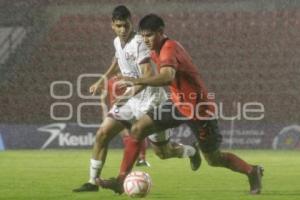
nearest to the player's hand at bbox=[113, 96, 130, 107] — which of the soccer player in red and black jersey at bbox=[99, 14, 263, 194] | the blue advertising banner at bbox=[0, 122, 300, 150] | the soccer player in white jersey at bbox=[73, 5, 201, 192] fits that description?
the soccer player in white jersey at bbox=[73, 5, 201, 192]

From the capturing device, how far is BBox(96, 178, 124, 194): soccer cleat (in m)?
7.20

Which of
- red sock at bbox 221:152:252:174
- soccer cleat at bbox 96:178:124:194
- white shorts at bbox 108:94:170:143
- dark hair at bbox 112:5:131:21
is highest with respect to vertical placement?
dark hair at bbox 112:5:131:21

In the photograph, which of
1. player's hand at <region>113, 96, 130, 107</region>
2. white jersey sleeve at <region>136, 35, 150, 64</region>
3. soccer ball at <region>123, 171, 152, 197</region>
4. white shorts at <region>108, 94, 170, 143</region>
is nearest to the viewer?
soccer ball at <region>123, 171, 152, 197</region>

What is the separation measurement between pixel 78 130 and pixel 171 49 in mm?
11168

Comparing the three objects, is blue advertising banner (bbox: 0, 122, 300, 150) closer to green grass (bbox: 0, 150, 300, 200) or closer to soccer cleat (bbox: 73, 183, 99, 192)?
green grass (bbox: 0, 150, 300, 200)

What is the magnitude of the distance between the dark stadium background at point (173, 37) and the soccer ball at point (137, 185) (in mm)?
12583

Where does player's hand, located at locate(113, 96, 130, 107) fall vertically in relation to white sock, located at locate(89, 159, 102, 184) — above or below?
above

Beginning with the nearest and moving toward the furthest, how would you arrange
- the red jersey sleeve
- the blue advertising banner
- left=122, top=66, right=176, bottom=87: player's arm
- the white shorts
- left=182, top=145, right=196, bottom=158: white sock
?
left=122, top=66, right=176, bottom=87: player's arm, the red jersey sleeve, the white shorts, left=182, top=145, right=196, bottom=158: white sock, the blue advertising banner

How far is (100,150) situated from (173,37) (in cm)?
1476

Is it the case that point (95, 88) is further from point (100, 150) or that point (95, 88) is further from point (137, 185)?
point (137, 185)

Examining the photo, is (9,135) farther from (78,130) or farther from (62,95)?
(62,95)

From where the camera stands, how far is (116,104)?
8.12 meters

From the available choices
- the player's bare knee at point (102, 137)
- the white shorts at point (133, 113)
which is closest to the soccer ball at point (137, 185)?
the player's bare knee at point (102, 137)

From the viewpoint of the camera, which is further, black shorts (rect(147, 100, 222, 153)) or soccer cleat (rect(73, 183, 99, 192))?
soccer cleat (rect(73, 183, 99, 192))
